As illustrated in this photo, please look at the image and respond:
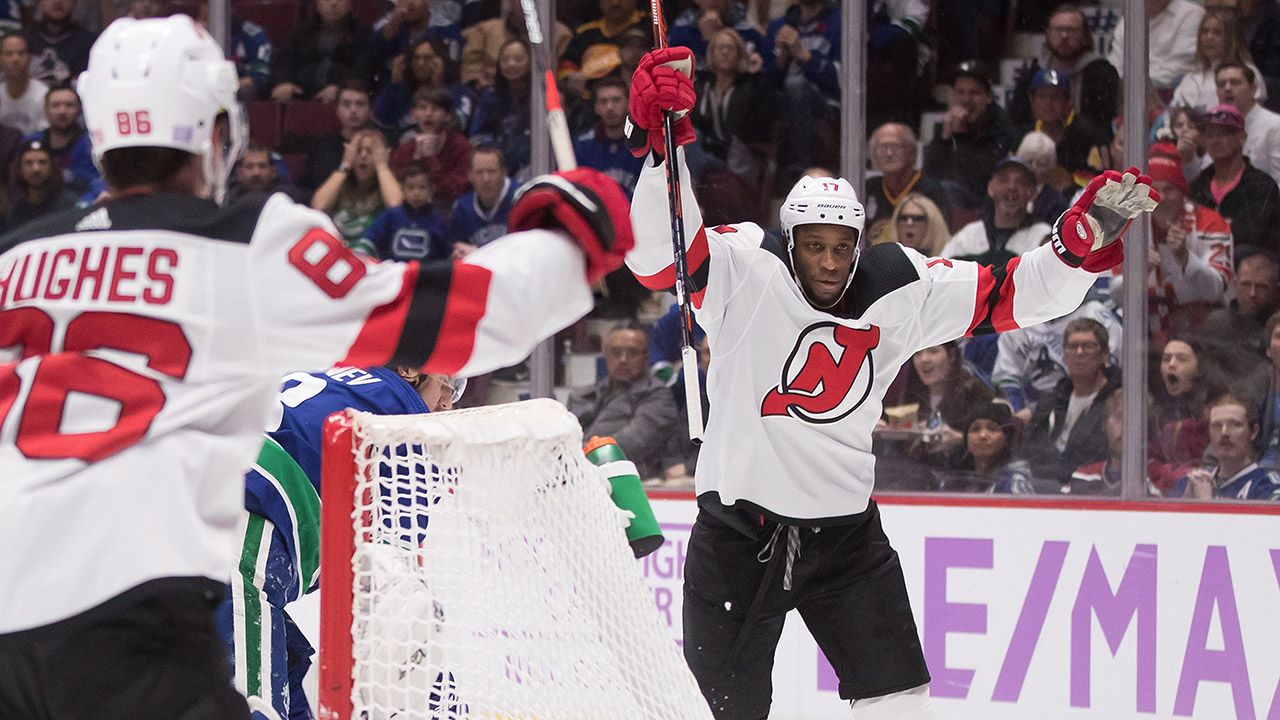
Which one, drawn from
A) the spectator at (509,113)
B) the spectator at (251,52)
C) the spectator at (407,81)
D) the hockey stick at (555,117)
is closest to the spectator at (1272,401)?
the spectator at (509,113)

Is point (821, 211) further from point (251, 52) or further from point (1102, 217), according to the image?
point (251, 52)

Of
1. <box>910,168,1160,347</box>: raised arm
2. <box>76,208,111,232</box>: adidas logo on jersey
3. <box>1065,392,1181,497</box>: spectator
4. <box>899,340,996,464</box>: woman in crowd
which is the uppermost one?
<box>76,208,111,232</box>: adidas logo on jersey

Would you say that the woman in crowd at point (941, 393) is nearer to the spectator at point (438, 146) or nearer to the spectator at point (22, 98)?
the spectator at point (438, 146)

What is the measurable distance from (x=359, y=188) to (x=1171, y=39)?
9.33ft

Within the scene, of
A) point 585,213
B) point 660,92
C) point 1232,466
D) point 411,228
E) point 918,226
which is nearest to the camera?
point 585,213

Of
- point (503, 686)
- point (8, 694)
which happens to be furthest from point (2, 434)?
point (503, 686)

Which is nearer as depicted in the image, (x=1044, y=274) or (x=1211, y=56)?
(x=1044, y=274)

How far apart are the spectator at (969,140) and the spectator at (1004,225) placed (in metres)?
0.04

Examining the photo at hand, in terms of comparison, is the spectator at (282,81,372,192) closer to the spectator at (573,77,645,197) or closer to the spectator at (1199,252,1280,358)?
the spectator at (573,77,645,197)

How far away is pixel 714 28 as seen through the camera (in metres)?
4.86

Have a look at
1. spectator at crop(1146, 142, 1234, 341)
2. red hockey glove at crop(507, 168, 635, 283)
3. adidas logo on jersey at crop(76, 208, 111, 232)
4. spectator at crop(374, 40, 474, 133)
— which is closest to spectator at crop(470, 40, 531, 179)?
spectator at crop(374, 40, 474, 133)

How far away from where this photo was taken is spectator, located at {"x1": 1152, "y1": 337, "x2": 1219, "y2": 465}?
4012 mm

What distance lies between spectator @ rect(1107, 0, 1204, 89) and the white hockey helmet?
3357 millimetres

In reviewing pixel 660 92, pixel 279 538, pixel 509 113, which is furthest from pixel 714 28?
pixel 279 538
